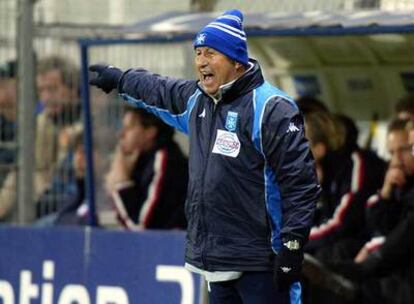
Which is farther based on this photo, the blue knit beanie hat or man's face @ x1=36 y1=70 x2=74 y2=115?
man's face @ x1=36 y1=70 x2=74 y2=115

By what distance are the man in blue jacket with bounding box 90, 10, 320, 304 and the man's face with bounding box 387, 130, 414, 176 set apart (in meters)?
2.73

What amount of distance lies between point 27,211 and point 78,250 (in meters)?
2.28

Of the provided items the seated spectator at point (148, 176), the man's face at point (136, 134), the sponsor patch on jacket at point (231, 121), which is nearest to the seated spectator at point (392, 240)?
the seated spectator at point (148, 176)

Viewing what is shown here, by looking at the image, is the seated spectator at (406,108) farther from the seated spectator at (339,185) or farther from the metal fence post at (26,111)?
the metal fence post at (26,111)

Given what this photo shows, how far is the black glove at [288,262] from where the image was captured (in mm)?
6816

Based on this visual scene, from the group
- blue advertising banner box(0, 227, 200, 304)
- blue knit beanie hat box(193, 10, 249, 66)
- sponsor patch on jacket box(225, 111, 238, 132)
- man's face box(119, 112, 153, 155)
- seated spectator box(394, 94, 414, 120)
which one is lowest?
blue advertising banner box(0, 227, 200, 304)

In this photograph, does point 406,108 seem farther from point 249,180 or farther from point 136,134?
point 249,180

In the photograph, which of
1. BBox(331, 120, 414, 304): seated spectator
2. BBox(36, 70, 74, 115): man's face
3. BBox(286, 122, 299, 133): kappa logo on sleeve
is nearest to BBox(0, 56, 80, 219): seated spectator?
BBox(36, 70, 74, 115): man's face

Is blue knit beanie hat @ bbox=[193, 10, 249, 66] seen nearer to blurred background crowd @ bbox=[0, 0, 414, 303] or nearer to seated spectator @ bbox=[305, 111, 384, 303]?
blurred background crowd @ bbox=[0, 0, 414, 303]

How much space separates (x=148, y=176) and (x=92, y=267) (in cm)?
159

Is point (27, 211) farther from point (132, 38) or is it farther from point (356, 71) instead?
point (356, 71)

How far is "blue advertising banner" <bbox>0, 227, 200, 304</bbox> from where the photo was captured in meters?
9.12

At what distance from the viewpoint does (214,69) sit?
7051 mm

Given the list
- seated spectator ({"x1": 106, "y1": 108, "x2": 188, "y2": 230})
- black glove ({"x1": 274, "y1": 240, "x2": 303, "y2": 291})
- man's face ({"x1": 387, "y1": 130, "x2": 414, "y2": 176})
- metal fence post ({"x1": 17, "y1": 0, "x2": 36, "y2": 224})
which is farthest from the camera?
metal fence post ({"x1": 17, "y1": 0, "x2": 36, "y2": 224})
